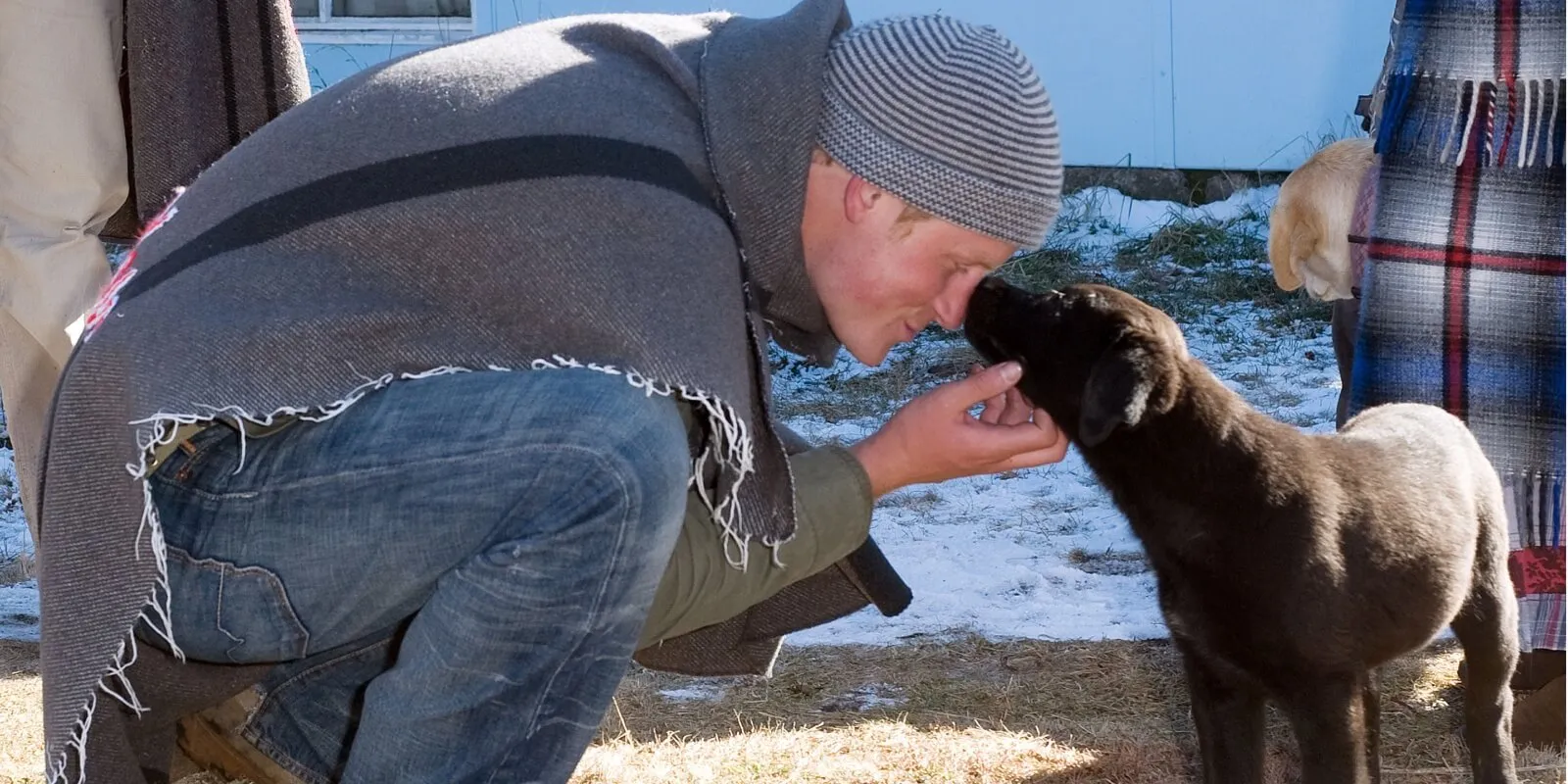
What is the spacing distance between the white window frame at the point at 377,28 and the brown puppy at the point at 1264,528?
22.9ft

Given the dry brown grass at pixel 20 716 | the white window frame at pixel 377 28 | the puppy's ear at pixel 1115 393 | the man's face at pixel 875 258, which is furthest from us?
the white window frame at pixel 377 28

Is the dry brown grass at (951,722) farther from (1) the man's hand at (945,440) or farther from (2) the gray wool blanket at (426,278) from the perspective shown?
(2) the gray wool blanket at (426,278)

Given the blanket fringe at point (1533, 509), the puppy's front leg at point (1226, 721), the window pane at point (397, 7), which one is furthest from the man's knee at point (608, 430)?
the window pane at point (397, 7)

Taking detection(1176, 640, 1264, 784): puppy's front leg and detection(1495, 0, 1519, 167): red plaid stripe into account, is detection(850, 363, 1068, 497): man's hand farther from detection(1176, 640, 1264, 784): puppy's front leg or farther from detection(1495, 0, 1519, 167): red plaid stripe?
detection(1495, 0, 1519, 167): red plaid stripe

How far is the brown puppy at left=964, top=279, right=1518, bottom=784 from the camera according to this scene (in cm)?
281

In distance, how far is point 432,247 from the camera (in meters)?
2.14

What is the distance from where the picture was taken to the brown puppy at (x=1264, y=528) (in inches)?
111

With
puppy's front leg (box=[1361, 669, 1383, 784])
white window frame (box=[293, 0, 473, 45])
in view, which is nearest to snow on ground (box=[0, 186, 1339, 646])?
puppy's front leg (box=[1361, 669, 1383, 784])

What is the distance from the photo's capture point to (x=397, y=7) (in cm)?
958

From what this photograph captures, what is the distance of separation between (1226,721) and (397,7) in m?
7.82

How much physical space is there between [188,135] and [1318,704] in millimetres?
2500

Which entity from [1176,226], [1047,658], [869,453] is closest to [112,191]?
[869,453]

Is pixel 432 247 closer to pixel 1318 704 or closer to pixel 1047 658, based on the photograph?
pixel 1318 704

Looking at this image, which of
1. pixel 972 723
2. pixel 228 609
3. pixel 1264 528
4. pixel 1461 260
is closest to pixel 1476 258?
pixel 1461 260
